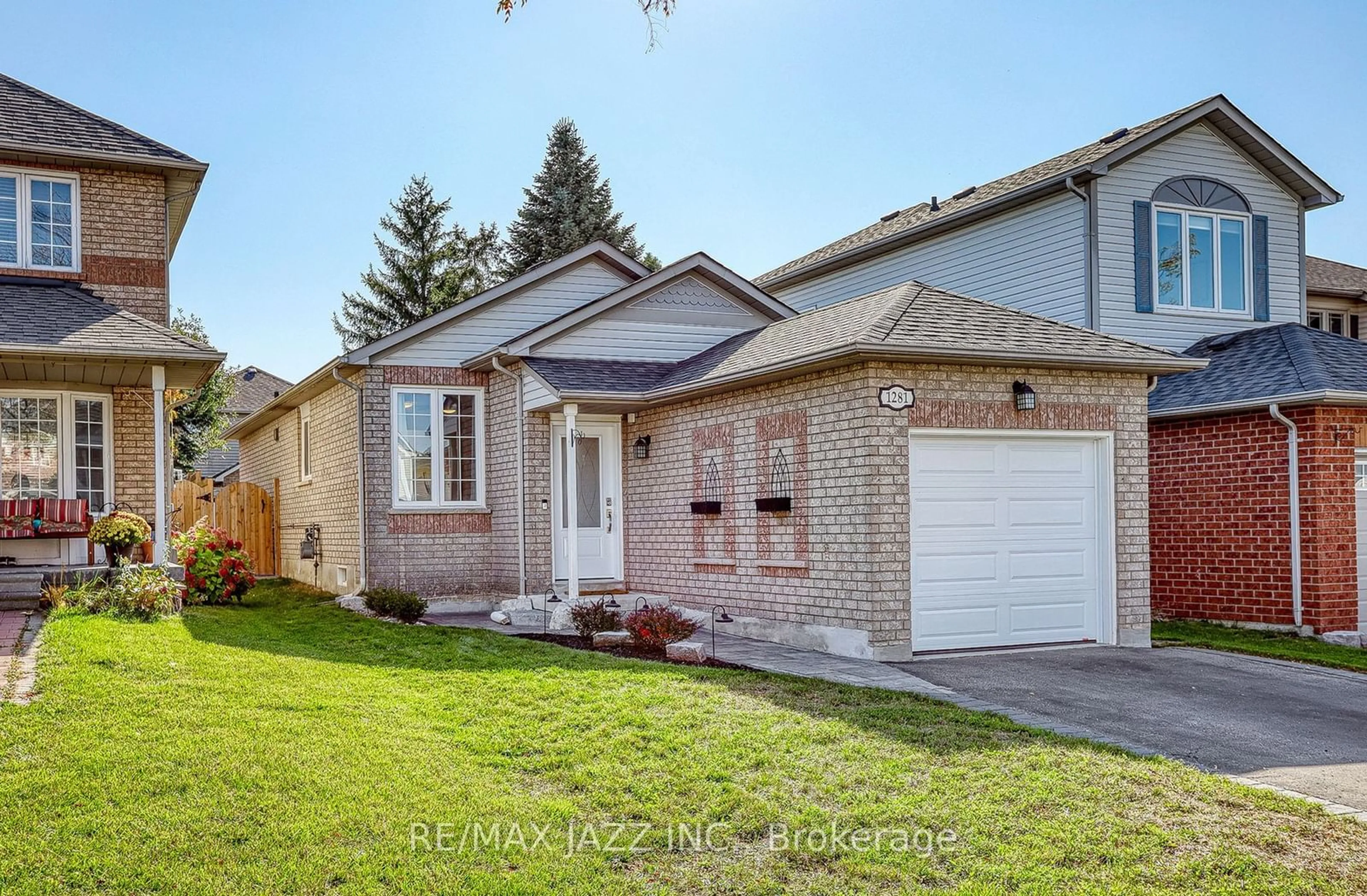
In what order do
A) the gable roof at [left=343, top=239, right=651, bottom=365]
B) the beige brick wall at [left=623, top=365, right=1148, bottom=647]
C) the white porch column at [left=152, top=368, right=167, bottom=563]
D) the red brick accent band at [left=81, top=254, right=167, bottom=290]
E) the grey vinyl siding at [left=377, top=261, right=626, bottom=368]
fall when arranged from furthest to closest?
the grey vinyl siding at [left=377, top=261, right=626, bottom=368] → the gable roof at [left=343, top=239, right=651, bottom=365] → the red brick accent band at [left=81, top=254, right=167, bottom=290] → the white porch column at [left=152, top=368, right=167, bottom=563] → the beige brick wall at [left=623, top=365, right=1148, bottom=647]

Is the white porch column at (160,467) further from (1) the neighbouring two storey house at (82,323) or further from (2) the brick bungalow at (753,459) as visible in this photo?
(2) the brick bungalow at (753,459)

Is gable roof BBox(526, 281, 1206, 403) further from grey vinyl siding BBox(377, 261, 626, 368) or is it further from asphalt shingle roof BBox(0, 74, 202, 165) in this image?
asphalt shingle roof BBox(0, 74, 202, 165)

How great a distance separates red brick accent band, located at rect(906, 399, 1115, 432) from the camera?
35.0 feet

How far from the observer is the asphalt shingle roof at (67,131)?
14086mm

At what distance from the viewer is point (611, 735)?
22.2ft

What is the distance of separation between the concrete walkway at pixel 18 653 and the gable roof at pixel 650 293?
6.33 meters

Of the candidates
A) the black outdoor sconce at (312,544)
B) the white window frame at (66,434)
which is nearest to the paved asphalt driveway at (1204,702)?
the white window frame at (66,434)

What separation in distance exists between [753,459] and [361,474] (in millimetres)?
6005

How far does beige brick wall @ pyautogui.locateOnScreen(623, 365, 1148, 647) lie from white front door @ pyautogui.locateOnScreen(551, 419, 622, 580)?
5.19 feet

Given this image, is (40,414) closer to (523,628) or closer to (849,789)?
(523,628)

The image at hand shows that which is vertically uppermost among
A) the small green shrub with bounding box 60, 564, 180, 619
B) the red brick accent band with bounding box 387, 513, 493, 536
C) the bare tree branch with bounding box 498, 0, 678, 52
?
the bare tree branch with bounding box 498, 0, 678, 52

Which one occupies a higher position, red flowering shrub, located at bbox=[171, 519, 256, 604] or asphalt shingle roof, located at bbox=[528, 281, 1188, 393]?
asphalt shingle roof, located at bbox=[528, 281, 1188, 393]

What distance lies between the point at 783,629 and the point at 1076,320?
7.93 m

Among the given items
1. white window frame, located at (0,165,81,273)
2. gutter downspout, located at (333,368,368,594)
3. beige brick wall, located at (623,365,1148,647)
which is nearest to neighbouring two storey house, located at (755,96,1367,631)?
beige brick wall, located at (623,365,1148,647)
